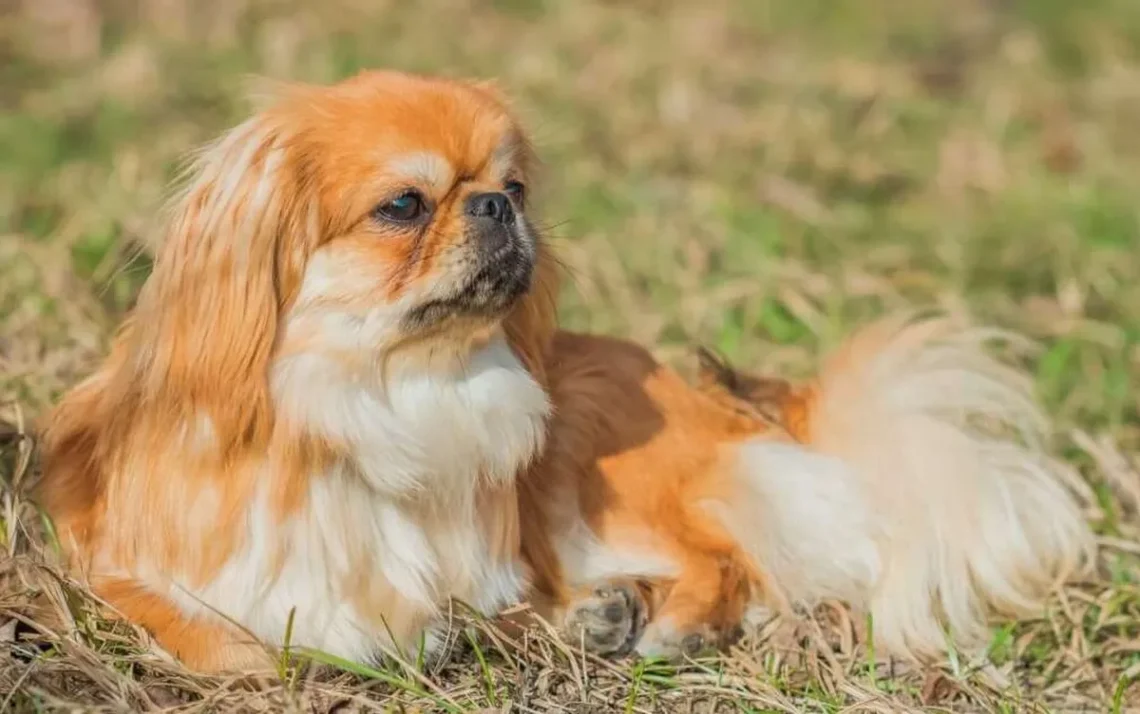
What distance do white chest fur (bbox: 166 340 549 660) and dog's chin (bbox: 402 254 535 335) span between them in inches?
4.9

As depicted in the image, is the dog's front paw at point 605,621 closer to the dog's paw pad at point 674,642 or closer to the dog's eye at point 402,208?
the dog's paw pad at point 674,642

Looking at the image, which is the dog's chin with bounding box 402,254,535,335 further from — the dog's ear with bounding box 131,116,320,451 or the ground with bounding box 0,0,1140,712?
the ground with bounding box 0,0,1140,712

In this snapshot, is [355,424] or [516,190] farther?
[516,190]

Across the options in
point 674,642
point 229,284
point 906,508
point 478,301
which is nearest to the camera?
point 229,284

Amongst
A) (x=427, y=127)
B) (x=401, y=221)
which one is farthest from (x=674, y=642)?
(x=427, y=127)

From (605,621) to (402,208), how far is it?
1.16 meters

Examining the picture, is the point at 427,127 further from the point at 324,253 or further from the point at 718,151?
the point at 718,151

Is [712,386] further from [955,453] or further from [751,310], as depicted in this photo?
[751,310]

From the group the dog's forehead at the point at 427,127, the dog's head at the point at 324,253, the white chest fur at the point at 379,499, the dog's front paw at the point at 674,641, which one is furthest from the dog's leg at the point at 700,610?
the dog's forehead at the point at 427,127

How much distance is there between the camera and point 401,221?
129 inches

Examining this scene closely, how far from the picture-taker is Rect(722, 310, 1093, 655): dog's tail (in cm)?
402

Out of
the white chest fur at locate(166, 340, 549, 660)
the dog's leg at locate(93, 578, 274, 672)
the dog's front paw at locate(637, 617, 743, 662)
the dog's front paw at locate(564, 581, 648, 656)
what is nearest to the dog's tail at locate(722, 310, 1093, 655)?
the dog's front paw at locate(637, 617, 743, 662)

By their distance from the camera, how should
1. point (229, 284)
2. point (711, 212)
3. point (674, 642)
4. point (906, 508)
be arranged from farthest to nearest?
point (711, 212)
point (906, 508)
point (674, 642)
point (229, 284)

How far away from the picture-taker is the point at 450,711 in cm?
320
